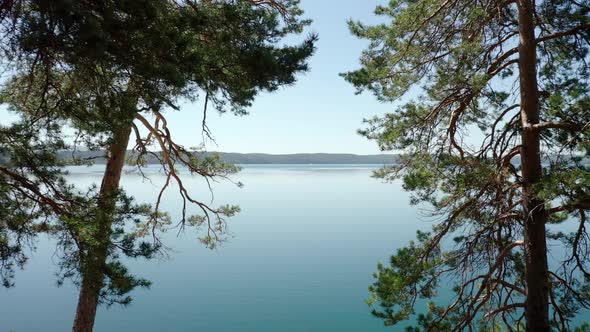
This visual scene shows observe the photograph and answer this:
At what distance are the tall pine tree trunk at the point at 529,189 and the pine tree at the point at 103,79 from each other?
233 centimetres

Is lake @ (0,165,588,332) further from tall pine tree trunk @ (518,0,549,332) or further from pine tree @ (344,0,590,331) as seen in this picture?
tall pine tree trunk @ (518,0,549,332)

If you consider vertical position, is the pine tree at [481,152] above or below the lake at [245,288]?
above

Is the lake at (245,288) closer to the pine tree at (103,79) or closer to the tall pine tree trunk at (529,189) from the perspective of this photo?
the pine tree at (103,79)

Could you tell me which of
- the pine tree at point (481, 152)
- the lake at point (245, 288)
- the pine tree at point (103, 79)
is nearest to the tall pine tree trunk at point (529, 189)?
the pine tree at point (481, 152)

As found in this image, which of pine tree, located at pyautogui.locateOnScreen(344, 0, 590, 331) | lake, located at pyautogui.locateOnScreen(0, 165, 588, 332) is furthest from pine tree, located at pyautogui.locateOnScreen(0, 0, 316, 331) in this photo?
lake, located at pyautogui.locateOnScreen(0, 165, 588, 332)

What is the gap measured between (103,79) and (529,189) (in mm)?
3985

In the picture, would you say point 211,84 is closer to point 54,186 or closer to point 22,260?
point 54,186

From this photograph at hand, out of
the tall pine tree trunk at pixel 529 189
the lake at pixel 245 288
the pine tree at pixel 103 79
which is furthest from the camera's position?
the lake at pixel 245 288

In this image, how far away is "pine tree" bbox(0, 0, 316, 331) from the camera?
2705 mm

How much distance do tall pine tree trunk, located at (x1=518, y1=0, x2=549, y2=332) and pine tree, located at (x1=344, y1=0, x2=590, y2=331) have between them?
0.03 ft

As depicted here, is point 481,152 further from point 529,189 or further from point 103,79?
point 103,79

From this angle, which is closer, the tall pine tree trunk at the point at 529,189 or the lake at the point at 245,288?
the tall pine tree trunk at the point at 529,189

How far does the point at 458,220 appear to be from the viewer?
14.7 ft

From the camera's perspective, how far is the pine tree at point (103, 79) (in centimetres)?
271
